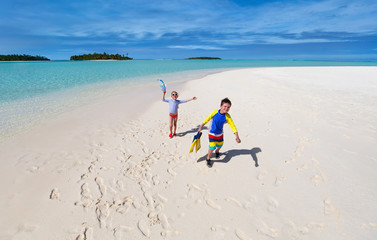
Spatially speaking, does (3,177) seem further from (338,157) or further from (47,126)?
(338,157)

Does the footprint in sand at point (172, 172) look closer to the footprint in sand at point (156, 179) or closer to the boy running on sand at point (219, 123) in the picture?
the footprint in sand at point (156, 179)

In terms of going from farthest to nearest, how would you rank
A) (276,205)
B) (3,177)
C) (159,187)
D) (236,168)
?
(236,168) → (3,177) → (159,187) → (276,205)

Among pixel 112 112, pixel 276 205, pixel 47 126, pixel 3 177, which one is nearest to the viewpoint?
pixel 276 205

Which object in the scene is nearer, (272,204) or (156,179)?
(272,204)

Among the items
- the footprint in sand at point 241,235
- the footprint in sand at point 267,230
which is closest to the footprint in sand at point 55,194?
the footprint in sand at point 241,235

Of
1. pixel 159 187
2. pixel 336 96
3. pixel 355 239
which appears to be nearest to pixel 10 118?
pixel 159 187

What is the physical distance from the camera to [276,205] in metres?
3.94

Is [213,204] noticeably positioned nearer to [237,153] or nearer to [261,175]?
[261,175]

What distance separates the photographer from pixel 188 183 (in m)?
4.64

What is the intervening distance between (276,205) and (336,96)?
12.5 metres

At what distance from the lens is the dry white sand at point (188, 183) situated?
3467 mm

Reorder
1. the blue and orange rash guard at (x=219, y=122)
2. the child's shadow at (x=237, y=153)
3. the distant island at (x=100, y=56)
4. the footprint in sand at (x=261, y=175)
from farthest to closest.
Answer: the distant island at (x=100, y=56) < the child's shadow at (x=237, y=153) < the footprint in sand at (x=261, y=175) < the blue and orange rash guard at (x=219, y=122)

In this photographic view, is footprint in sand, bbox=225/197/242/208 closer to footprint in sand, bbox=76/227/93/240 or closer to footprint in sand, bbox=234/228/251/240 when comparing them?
footprint in sand, bbox=234/228/251/240

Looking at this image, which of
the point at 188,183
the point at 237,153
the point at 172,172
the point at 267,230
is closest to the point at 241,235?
the point at 267,230
